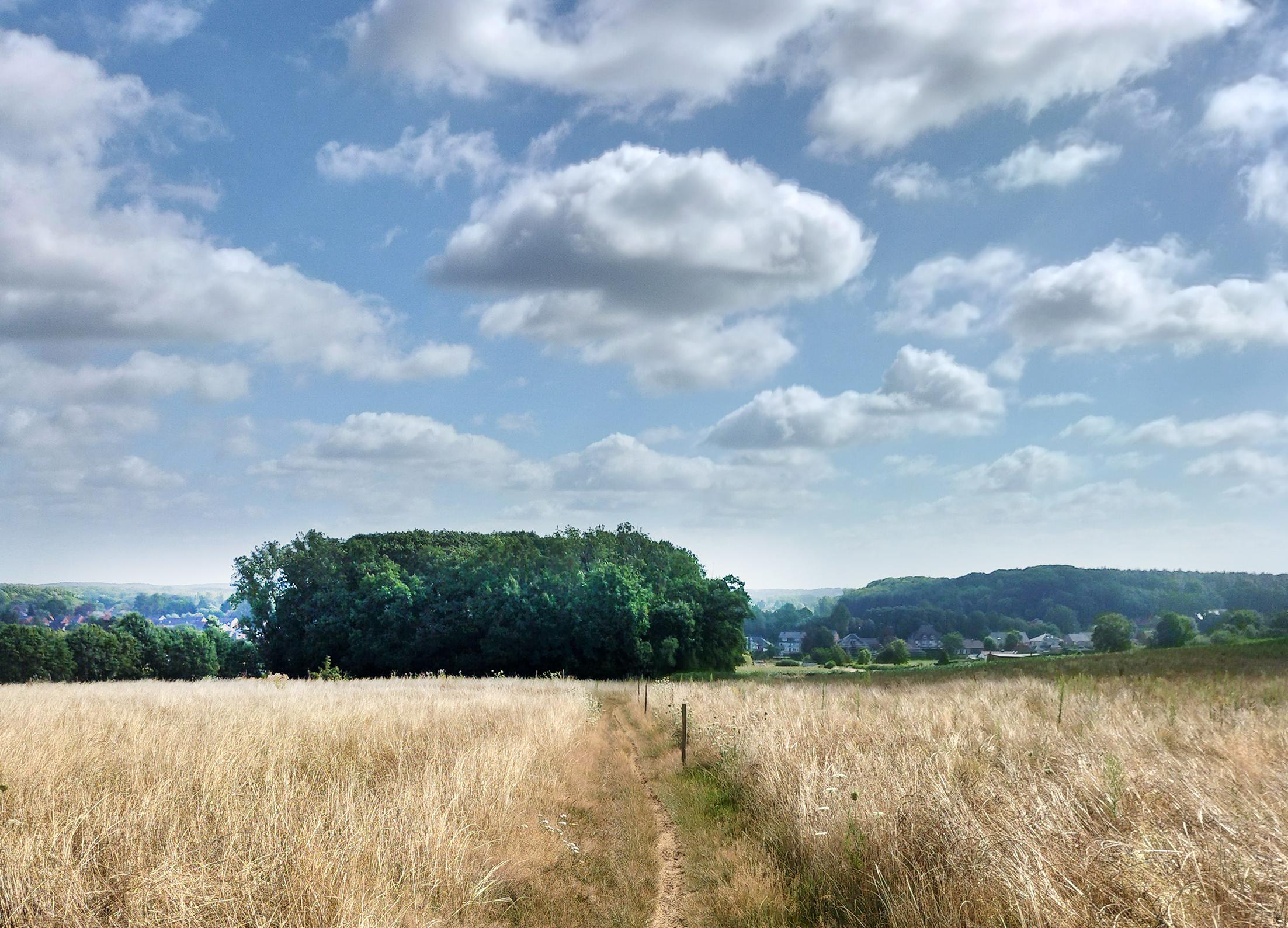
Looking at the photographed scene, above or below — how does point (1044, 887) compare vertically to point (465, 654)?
above

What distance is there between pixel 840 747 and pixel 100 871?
9.13 m

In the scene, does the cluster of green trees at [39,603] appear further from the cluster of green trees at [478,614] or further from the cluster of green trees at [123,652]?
the cluster of green trees at [478,614]

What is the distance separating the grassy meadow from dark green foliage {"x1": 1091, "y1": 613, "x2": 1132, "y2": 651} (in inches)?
3120

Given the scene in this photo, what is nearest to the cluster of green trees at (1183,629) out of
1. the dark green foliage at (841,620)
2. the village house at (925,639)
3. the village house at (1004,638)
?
the village house at (1004,638)

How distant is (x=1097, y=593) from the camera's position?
503 feet

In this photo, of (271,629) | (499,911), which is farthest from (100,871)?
(271,629)

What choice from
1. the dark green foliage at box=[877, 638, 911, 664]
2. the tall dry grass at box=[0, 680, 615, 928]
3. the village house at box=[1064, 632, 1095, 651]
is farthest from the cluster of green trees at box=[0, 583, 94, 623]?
the village house at box=[1064, 632, 1095, 651]

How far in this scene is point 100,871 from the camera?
636 cm

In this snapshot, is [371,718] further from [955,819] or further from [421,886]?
[955,819]

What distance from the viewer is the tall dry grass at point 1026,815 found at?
16.1 feet

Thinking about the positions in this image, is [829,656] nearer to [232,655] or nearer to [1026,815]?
[232,655]

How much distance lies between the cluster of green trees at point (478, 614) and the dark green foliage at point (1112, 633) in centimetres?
4226

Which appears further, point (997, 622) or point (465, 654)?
point (997, 622)

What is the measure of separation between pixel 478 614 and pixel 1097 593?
138m
